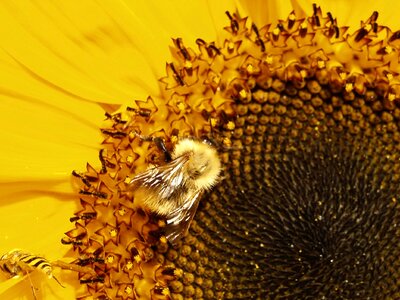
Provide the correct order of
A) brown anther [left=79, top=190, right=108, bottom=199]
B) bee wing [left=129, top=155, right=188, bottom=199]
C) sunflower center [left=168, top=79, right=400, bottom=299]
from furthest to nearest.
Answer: brown anther [left=79, top=190, right=108, bottom=199]
sunflower center [left=168, top=79, right=400, bottom=299]
bee wing [left=129, top=155, right=188, bottom=199]

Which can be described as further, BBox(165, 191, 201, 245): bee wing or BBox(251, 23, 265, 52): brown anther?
BBox(251, 23, 265, 52): brown anther

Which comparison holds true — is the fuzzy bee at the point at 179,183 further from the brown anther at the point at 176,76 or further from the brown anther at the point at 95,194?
the brown anther at the point at 176,76

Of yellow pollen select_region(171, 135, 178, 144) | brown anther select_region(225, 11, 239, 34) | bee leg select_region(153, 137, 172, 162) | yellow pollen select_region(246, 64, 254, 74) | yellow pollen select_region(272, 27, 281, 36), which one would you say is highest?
brown anther select_region(225, 11, 239, 34)

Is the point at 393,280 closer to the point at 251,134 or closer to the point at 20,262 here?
the point at 251,134

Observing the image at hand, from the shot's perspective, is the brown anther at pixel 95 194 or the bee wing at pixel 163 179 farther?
the brown anther at pixel 95 194

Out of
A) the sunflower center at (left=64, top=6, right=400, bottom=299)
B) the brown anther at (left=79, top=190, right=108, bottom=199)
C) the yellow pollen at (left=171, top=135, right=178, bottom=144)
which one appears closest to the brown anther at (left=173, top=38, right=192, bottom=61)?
the sunflower center at (left=64, top=6, right=400, bottom=299)

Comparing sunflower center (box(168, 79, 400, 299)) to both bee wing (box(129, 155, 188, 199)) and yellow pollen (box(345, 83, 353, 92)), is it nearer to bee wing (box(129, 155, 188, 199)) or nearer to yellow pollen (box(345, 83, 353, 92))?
yellow pollen (box(345, 83, 353, 92))

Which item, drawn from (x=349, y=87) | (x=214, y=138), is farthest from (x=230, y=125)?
(x=349, y=87)

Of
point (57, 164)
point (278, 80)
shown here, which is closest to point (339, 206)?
point (278, 80)

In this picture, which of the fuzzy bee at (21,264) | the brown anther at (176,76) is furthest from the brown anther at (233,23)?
the fuzzy bee at (21,264)
